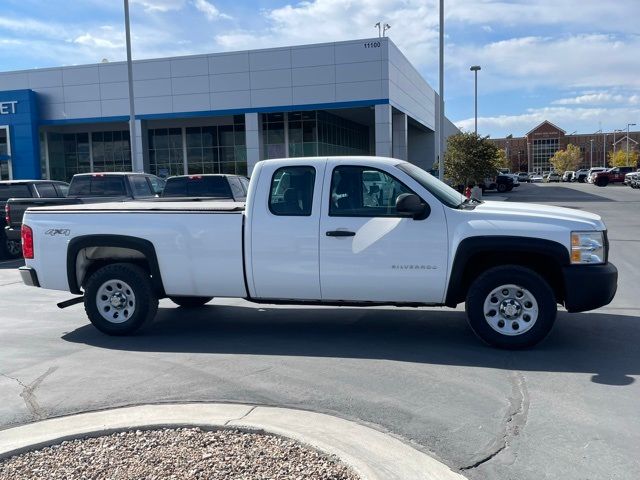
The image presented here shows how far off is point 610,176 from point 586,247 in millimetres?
63836

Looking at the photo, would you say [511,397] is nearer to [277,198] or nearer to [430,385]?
[430,385]

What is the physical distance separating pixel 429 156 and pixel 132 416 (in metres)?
56.3

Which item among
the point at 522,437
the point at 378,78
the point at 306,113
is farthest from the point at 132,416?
the point at 306,113

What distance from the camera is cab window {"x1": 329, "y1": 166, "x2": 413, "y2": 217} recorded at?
22.1 ft

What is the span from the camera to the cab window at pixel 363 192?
6.74 meters

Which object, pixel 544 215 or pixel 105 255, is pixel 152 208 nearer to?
pixel 105 255

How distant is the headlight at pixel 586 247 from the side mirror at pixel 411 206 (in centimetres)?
150

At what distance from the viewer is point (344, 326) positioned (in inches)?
308

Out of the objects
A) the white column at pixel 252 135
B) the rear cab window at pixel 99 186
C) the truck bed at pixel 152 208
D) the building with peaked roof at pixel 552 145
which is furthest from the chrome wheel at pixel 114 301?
the building with peaked roof at pixel 552 145

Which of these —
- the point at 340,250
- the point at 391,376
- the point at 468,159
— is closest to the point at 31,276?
the point at 340,250

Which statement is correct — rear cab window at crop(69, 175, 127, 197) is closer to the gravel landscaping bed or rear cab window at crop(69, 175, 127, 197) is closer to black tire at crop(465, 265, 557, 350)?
black tire at crop(465, 265, 557, 350)

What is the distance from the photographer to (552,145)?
15150cm

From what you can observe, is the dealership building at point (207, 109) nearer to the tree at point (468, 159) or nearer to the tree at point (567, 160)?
the tree at point (468, 159)

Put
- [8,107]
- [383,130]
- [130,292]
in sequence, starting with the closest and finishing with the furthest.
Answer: [130,292], [383,130], [8,107]
